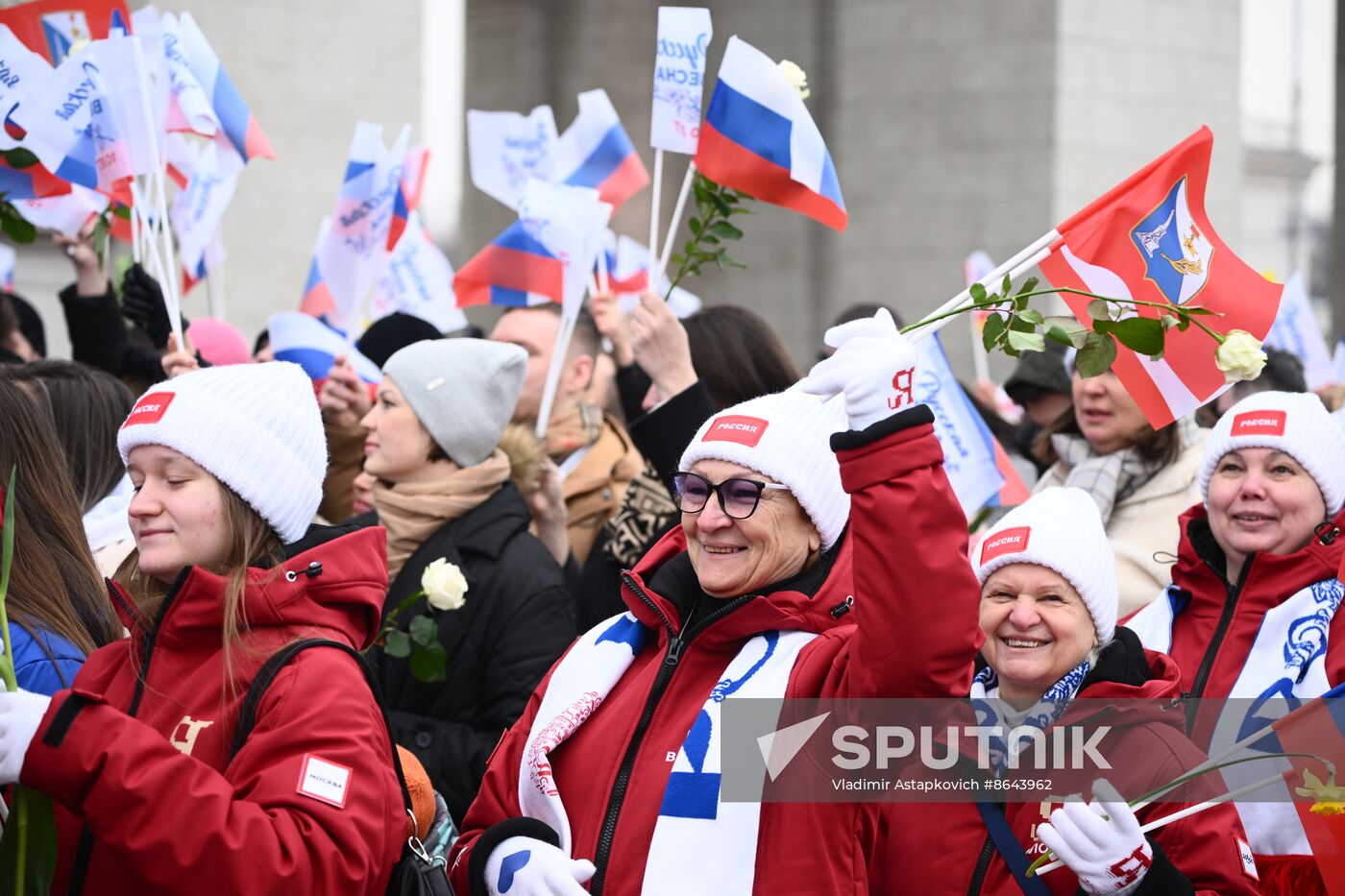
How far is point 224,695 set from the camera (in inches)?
114

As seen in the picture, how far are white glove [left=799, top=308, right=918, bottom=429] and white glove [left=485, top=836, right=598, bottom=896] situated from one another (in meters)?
0.90

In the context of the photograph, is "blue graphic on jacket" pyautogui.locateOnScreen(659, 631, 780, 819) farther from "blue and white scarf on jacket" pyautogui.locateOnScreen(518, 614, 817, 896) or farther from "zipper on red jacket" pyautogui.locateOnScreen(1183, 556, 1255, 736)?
"zipper on red jacket" pyautogui.locateOnScreen(1183, 556, 1255, 736)

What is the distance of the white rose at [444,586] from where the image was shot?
14.6ft

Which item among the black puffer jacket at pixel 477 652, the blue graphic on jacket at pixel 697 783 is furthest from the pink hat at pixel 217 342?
the blue graphic on jacket at pixel 697 783

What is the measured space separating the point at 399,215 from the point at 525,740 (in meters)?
4.61

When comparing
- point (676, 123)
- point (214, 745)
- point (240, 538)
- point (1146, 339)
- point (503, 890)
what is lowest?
point (503, 890)

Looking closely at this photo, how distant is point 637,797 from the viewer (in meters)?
3.13

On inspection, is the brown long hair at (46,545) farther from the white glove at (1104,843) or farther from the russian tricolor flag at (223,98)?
the russian tricolor flag at (223,98)

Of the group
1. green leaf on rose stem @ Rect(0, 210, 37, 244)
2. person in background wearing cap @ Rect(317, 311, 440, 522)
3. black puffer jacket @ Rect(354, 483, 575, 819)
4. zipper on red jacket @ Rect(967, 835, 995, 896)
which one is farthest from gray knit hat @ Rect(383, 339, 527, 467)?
zipper on red jacket @ Rect(967, 835, 995, 896)

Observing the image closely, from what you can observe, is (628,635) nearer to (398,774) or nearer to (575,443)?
(398,774)

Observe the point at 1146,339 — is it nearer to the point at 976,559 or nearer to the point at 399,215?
the point at 976,559

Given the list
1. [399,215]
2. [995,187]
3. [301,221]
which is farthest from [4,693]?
[995,187]

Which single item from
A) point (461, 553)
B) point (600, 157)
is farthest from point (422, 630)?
point (600, 157)

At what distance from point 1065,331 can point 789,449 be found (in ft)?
1.87
